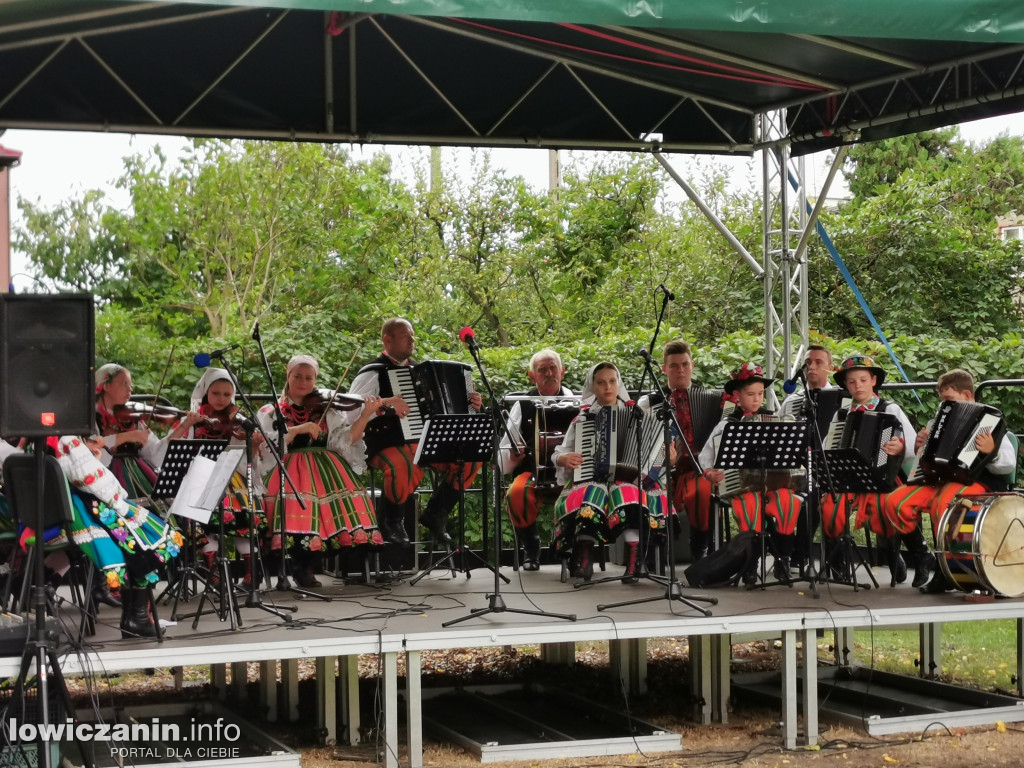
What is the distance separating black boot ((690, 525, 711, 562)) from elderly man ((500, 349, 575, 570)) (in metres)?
0.94

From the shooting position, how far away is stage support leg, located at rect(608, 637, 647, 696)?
286 inches

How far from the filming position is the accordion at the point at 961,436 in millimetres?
6879

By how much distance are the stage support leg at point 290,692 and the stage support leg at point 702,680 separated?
2161 millimetres

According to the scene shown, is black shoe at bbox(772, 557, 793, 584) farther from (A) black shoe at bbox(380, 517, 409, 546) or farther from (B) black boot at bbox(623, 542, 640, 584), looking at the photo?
(A) black shoe at bbox(380, 517, 409, 546)

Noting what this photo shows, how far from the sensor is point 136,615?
5.59 m

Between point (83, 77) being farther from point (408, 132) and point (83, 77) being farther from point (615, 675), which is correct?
point (615, 675)

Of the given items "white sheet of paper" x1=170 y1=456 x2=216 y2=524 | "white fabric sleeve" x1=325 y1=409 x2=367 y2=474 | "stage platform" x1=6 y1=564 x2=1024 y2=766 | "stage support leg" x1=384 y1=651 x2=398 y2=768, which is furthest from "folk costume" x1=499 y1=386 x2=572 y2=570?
"white sheet of paper" x1=170 y1=456 x2=216 y2=524

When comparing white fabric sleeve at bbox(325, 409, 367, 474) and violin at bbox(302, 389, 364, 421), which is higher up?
violin at bbox(302, 389, 364, 421)

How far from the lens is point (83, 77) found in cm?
752

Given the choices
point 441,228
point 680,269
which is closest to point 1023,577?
point 680,269

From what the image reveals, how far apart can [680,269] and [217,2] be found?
13.8 metres

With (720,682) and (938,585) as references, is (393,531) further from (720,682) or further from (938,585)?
(938,585)

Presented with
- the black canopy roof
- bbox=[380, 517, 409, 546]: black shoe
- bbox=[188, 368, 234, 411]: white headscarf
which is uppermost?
the black canopy roof

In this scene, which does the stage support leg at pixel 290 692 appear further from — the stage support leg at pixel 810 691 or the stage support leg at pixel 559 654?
the stage support leg at pixel 810 691
